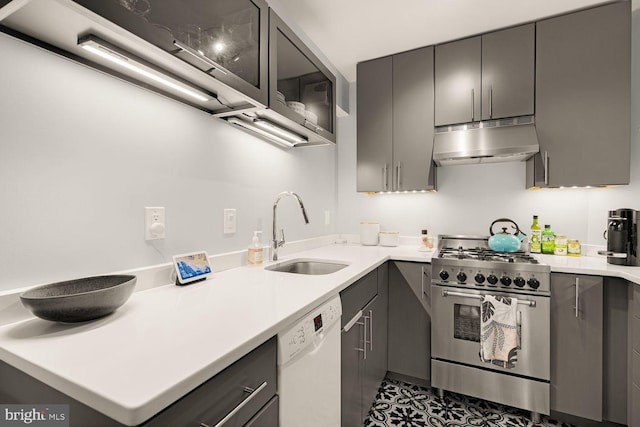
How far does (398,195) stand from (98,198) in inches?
89.1

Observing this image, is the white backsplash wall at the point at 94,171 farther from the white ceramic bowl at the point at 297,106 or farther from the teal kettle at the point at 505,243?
the teal kettle at the point at 505,243

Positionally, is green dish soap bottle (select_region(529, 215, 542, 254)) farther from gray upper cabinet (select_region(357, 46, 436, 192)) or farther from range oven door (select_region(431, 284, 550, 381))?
gray upper cabinet (select_region(357, 46, 436, 192))

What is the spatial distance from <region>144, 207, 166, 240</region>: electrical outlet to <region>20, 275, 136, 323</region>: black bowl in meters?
0.27

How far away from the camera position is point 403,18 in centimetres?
197

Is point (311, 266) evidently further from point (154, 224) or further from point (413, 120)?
point (413, 120)

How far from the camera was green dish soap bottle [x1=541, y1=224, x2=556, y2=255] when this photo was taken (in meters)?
2.09

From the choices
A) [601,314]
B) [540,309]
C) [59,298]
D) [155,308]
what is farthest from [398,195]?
[59,298]

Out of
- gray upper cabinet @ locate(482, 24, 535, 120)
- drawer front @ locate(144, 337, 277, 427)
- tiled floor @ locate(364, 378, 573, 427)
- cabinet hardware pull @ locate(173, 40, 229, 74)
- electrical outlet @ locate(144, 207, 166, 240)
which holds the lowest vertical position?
tiled floor @ locate(364, 378, 573, 427)

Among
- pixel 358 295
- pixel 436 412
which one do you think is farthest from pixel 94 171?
pixel 436 412

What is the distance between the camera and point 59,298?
2.30 ft

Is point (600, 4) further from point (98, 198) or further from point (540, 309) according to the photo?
point (98, 198)

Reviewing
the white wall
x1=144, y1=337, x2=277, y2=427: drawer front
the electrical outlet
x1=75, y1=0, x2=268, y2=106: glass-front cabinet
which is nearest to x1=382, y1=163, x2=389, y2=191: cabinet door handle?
the white wall

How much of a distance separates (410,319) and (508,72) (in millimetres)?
1843

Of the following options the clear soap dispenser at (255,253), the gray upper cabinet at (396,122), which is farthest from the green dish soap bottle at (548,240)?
the clear soap dispenser at (255,253)
